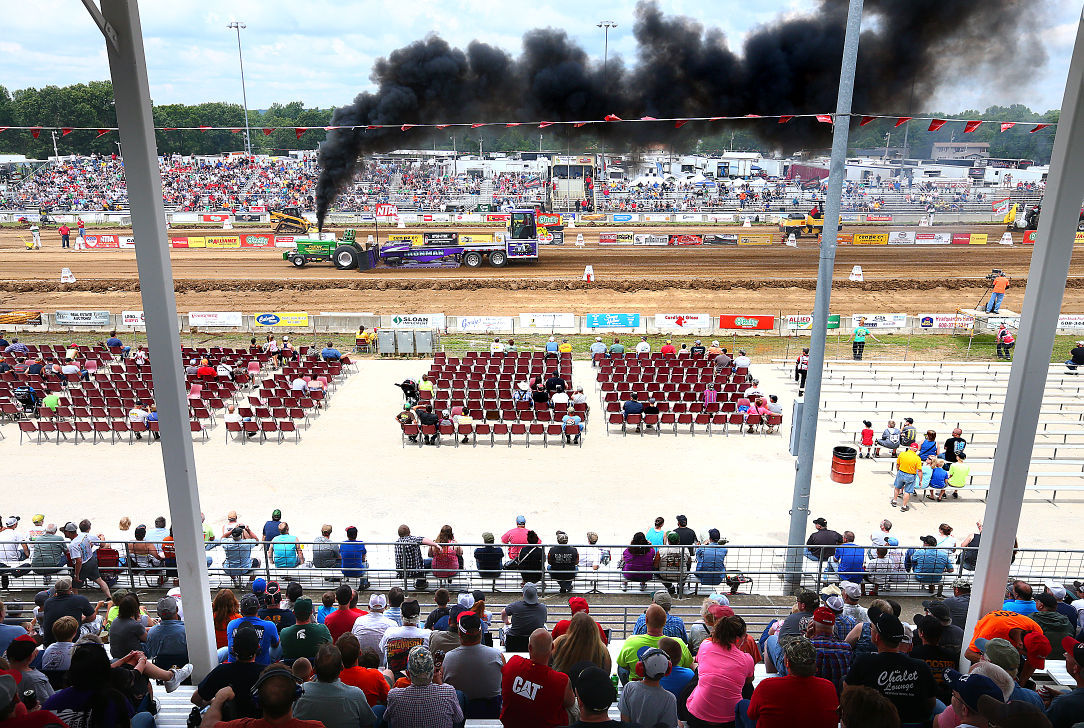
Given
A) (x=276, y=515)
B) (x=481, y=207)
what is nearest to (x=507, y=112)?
(x=481, y=207)

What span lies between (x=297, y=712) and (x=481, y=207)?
5566cm

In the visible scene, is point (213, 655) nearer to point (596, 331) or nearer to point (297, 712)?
point (297, 712)

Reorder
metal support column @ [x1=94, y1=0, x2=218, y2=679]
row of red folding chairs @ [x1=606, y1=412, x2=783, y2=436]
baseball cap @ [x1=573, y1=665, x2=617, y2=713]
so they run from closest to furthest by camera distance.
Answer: baseball cap @ [x1=573, y1=665, x2=617, y2=713] → metal support column @ [x1=94, y1=0, x2=218, y2=679] → row of red folding chairs @ [x1=606, y1=412, x2=783, y2=436]

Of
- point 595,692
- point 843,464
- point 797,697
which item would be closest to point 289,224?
point 843,464

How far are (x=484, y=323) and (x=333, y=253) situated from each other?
569 inches

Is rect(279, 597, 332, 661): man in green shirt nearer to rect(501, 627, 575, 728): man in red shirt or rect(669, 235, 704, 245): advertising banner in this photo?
rect(501, 627, 575, 728): man in red shirt

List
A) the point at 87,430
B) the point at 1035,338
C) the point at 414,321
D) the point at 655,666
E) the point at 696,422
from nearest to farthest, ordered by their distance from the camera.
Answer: the point at 655,666, the point at 1035,338, the point at 87,430, the point at 696,422, the point at 414,321

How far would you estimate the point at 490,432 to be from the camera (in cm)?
1561

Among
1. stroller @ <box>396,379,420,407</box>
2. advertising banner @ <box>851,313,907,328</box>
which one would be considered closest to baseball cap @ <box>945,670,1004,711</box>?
stroller @ <box>396,379,420,407</box>

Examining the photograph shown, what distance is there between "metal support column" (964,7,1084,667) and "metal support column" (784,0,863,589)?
302cm

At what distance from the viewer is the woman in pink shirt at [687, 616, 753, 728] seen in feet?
15.0

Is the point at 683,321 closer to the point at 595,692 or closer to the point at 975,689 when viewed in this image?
the point at 975,689

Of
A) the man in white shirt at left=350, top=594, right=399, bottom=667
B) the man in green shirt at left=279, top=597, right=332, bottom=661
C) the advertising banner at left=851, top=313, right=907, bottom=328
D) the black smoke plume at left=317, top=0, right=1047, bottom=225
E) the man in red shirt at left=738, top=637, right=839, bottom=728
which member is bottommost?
the advertising banner at left=851, top=313, right=907, bottom=328

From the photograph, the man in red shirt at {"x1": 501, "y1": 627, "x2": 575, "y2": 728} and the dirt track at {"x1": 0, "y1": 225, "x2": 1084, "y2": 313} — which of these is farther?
the dirt track at {"x1": 0, "y1": 225, "x2": 1084, "y2": 313}
